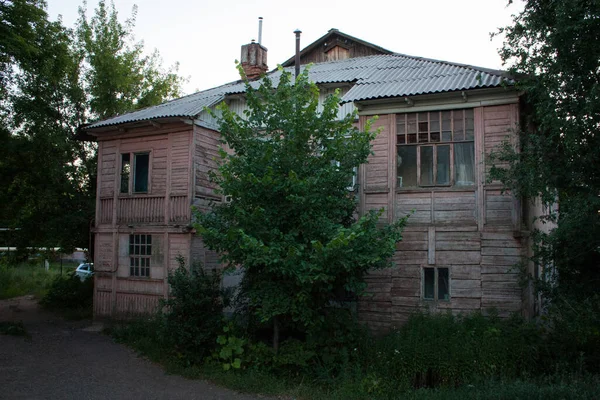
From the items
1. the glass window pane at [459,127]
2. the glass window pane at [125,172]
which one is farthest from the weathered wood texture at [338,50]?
the glass window pane at [459,127]

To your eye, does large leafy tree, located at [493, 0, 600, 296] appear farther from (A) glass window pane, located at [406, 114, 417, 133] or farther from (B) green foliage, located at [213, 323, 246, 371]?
(B) green foliage, located at [213, 323, 246, 371]

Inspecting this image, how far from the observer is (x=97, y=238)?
16.9m

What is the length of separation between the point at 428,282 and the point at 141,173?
32.8 ft

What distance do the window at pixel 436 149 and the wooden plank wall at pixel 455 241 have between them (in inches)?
8.8

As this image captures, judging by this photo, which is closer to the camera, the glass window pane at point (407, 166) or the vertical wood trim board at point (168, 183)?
the glass window pane at point (407, 166)

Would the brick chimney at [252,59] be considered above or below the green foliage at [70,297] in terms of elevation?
above

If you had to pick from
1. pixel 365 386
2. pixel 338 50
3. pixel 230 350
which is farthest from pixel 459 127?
pixel 338 50

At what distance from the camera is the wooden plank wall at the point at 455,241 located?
35.8ft

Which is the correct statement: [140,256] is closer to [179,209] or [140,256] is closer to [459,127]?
[179,209]

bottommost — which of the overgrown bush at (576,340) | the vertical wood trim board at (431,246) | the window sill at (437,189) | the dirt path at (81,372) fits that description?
the dirt path at (81,372)

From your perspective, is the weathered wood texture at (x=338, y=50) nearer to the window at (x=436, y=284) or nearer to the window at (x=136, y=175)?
the window at (x=136, y=175)

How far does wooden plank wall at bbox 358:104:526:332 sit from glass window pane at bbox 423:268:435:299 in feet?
0.49

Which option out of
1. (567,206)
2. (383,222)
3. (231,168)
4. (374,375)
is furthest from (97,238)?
(567,206)

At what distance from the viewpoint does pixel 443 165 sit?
11.7 meters
